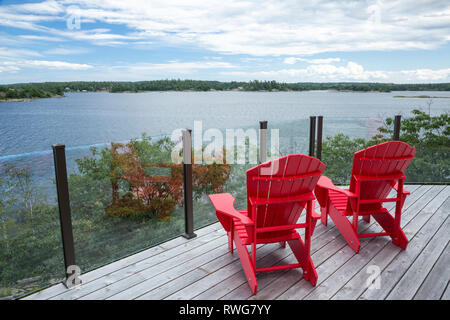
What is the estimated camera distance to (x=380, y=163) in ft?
8.74

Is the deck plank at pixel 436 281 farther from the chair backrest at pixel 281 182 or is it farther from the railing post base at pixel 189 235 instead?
the railing post base at pixel 189 235

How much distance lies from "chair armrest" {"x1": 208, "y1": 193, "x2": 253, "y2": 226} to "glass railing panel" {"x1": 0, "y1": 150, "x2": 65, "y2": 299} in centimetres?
120

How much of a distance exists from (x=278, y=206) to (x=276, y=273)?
1.98 ft

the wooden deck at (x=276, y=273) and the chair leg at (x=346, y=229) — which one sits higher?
the chair leg at (x=346, y=229)

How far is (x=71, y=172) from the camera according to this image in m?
2.30

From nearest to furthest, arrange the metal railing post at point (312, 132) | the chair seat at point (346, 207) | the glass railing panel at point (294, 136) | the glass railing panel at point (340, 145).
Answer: the chair seat at point (346, 207) → the glass railing panel at point (294, 136) → the metal railing post at point (312, 132) → the glass railing panel at point (340, 145)

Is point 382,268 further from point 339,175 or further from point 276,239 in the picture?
point 339,175

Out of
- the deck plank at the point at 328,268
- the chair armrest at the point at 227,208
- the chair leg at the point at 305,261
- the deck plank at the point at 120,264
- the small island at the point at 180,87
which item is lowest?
the deck plank at the point at 120,264

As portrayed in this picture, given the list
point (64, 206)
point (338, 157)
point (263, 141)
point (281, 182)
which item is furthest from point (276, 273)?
point (338, 157)

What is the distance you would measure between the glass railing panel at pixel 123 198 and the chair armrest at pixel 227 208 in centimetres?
55

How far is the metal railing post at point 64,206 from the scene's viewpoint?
219 centimetres

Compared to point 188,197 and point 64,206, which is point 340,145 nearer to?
point 188,197

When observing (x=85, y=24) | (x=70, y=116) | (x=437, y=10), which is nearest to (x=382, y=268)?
(x=437, y=10)

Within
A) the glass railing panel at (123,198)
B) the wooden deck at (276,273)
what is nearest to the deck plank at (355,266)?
the wooden deck at (276,273)
